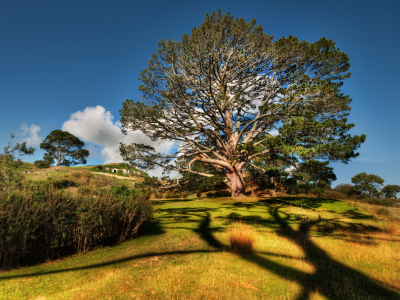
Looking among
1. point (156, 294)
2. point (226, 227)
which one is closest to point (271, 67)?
point (226, 227)

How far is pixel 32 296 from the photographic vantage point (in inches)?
131

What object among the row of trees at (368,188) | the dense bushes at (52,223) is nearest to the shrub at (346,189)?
the row of trees at (368,188)

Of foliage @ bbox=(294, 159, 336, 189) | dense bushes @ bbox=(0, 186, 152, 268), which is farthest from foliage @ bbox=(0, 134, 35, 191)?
foliage @ bbox=(294, 159, 336, 189)

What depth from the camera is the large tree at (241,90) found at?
1230 cm

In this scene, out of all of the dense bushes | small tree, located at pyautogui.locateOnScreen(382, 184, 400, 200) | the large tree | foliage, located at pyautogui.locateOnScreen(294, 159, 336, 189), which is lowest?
small tree, located at pyautogui.locateOnScreen(382, 184, 400, 200)

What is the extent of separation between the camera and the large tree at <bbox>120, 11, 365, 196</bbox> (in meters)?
12.3

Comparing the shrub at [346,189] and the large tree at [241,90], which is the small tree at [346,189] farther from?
the large tree at [241,90]

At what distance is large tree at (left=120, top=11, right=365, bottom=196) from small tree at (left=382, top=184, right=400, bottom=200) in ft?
76.4

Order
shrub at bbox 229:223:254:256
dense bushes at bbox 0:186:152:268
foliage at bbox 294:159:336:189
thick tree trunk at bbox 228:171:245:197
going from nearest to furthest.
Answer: dense bushes at bbox 0:186:152:268 < shrub at bbox 229:223:254:256 < foliage at bbox 294:159:336:189 < thick tree trunk at bbox 228:171:245:197

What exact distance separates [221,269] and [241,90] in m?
13.7

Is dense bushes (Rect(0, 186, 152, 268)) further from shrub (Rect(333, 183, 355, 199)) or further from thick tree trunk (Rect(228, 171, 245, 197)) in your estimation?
shrub (Rect(333, 183, 355, 199))

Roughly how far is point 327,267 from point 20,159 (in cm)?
1180

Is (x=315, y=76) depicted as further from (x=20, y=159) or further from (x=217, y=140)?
(x=20, y=159)

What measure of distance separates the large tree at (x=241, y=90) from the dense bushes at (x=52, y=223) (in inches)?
381
